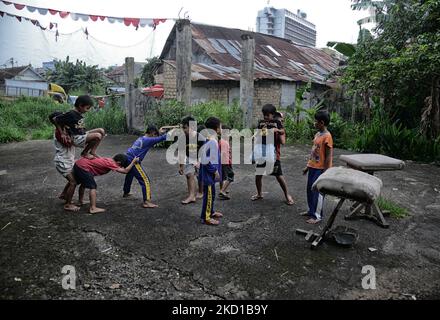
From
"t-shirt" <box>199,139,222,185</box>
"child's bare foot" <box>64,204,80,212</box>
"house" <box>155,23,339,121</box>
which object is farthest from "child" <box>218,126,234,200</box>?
"house" <box>155,23,339,121</box>

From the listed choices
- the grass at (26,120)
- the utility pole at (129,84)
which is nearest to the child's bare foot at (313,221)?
the utility pole at (129,84)

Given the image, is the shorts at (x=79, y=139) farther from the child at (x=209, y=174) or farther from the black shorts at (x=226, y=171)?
the black shorts at (x=226, y=171)

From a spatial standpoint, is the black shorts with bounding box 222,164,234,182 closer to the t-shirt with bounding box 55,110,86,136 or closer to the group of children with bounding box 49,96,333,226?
the group of children with bounding box 49,96,333,226

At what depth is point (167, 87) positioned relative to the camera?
46.2ft

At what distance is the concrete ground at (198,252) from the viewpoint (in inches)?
113

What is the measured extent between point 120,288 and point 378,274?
231 cm

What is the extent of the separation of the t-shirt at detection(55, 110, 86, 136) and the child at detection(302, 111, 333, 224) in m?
2.98

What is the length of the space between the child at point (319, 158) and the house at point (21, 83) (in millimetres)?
25844

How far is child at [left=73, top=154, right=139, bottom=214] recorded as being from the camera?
14.6 feet

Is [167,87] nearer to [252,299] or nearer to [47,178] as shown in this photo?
[47,178]

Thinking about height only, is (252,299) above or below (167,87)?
below

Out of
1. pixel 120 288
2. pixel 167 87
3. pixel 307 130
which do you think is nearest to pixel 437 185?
pixel 307 130
